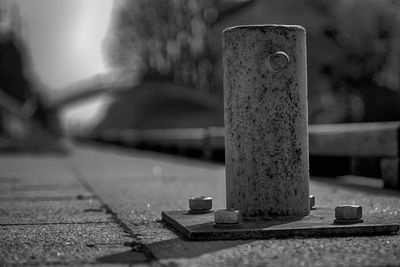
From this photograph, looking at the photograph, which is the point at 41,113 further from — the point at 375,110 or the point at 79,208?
the point at 79,208

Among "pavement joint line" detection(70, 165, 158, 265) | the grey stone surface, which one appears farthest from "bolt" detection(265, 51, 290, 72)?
the grey stone surface

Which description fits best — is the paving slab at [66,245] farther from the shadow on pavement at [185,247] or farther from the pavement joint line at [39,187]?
the pavement joint line at [39,187]

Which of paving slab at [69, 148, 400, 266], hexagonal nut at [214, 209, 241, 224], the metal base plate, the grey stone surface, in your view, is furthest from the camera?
the grey stone surface

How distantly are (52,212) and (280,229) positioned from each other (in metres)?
2.33

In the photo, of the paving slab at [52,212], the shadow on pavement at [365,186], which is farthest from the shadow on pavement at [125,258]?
the shadow on pavement at [365,186]

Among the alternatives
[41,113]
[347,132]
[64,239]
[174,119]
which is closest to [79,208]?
[64,239]

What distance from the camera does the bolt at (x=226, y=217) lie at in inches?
153

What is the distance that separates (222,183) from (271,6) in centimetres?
609

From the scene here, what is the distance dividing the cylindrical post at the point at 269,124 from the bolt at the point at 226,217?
0.32m

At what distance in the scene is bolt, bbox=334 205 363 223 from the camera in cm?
401

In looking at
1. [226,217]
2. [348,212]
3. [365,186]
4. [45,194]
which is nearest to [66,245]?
[226,217]

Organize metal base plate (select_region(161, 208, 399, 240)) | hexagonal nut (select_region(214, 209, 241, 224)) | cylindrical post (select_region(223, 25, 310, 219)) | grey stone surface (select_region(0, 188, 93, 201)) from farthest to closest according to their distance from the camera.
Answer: grey stone surface (select_region(0, 188, 93, 201)) < cylindrical post (select_region(223, 25, 310, 219)) < hexagonal nut (select_region(214, 209, 241, 224)) < metal base plate (select_region(161, 208, 399, 240))

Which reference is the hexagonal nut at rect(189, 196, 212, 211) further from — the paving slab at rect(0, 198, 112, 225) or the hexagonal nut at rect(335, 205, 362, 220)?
the hexagonal nut at rect(335, 205, 362, 220)

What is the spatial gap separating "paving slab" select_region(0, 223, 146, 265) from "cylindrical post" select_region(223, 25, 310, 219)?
79 centimetres
